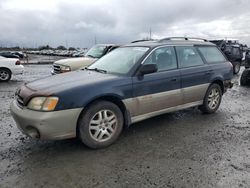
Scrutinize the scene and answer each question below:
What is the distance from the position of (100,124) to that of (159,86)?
1347mm

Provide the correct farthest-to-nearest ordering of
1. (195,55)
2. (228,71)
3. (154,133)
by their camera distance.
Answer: (228,71), (195,55), (154,133)

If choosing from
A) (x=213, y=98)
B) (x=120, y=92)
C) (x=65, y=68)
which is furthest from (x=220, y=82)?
(x=65, y=68)

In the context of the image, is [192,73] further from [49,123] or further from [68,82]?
[49,123]

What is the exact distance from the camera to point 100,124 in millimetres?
4020

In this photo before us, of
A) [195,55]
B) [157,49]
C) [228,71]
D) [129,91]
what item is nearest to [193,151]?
[129,91]

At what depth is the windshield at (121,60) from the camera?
4623mm

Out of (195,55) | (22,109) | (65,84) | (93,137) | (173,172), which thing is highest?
(195,55)

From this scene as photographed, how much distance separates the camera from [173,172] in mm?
3328

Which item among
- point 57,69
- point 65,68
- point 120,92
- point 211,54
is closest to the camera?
point 120,92

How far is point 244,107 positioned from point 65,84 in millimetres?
5038

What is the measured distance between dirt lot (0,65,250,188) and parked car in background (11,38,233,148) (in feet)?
1.14

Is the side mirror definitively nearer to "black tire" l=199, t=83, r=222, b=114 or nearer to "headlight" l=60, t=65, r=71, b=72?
"black tire" l=199, t=83, r=222, b=114

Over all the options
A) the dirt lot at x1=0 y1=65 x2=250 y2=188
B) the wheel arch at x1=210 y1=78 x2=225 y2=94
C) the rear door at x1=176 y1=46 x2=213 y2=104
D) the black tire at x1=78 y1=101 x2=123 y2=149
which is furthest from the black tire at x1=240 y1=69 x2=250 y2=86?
the black tire at x1=78 y1=101 x2=123 y2=149

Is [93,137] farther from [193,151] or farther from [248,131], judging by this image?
[248,131]
